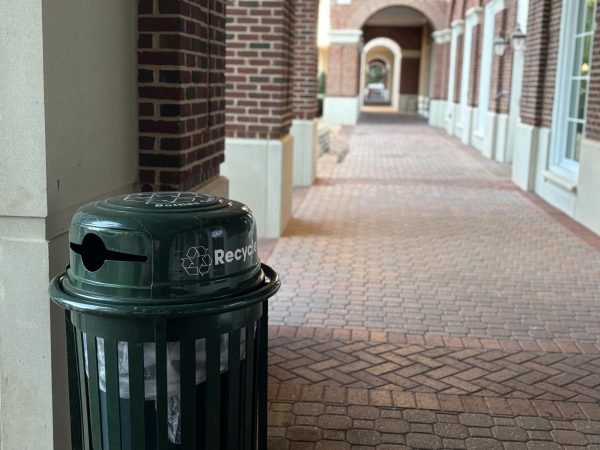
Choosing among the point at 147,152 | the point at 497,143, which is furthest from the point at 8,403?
the point at 497,143

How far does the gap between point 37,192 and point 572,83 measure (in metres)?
9.60

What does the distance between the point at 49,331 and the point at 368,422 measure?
1.79m

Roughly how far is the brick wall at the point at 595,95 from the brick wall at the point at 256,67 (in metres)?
3.86

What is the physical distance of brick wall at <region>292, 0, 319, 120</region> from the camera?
1278 cm

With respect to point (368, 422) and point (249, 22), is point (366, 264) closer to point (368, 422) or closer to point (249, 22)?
point (249, 22)

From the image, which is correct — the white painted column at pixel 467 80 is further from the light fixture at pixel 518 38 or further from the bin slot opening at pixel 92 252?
the bin slot opening at pixel 92 252

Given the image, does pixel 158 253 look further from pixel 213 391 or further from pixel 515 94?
pixel 515 94

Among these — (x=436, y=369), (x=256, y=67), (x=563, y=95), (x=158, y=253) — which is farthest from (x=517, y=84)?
(x=158, y=253)

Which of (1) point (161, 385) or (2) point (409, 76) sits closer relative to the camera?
(1) point (161, 385)

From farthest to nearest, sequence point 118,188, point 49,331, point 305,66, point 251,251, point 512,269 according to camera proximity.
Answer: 1. point 305,66
2. point 512,269
3. point 118,188
4. point 49,331
5. point 251,251

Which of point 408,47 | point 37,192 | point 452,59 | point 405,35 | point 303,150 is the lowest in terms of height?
point 303,150

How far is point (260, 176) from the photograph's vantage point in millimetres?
8258

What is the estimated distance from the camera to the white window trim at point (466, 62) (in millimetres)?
23156

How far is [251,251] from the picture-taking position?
2.40 m
